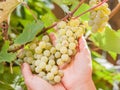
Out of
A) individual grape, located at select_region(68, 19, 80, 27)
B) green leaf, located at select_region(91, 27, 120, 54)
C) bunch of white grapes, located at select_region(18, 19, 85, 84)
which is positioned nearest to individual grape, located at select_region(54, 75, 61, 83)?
bunch of white grapes, located at select_region(18, 19, 85, 84)

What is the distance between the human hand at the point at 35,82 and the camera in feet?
2.39

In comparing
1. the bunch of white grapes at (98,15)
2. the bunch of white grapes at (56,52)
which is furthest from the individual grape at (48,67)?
the bunch of white grapes at (98,15)

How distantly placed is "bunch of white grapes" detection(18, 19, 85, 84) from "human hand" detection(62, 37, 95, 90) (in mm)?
16

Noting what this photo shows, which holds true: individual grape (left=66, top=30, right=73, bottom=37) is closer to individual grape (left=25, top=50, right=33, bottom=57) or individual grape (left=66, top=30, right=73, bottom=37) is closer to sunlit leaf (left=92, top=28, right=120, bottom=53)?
individual grape (left=25, top=50, right=33, bottom=57)

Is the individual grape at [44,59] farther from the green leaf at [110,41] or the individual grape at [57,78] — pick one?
the green leaf at [110,41]

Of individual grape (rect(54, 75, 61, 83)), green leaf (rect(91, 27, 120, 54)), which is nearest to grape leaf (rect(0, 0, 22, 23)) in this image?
individual grape (rect(54, 75, 61, 83))

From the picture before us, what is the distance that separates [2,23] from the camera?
80 cm

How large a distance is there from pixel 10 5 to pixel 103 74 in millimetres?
686

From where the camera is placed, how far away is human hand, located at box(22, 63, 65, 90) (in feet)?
2.39

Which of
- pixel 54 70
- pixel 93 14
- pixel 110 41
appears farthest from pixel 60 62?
pixel 110 41

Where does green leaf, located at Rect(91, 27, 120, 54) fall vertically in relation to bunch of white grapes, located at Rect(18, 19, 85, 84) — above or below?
below

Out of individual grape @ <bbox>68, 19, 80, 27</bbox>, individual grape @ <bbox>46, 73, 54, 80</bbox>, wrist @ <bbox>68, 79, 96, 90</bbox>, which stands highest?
Result: individual grape @ <bbox>68, 19, 80, 27</bbox>

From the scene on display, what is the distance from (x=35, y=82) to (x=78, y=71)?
9 cm

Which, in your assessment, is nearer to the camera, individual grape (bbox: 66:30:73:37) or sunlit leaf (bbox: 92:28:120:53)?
individual grape (bbox: 66:30:73:37)
